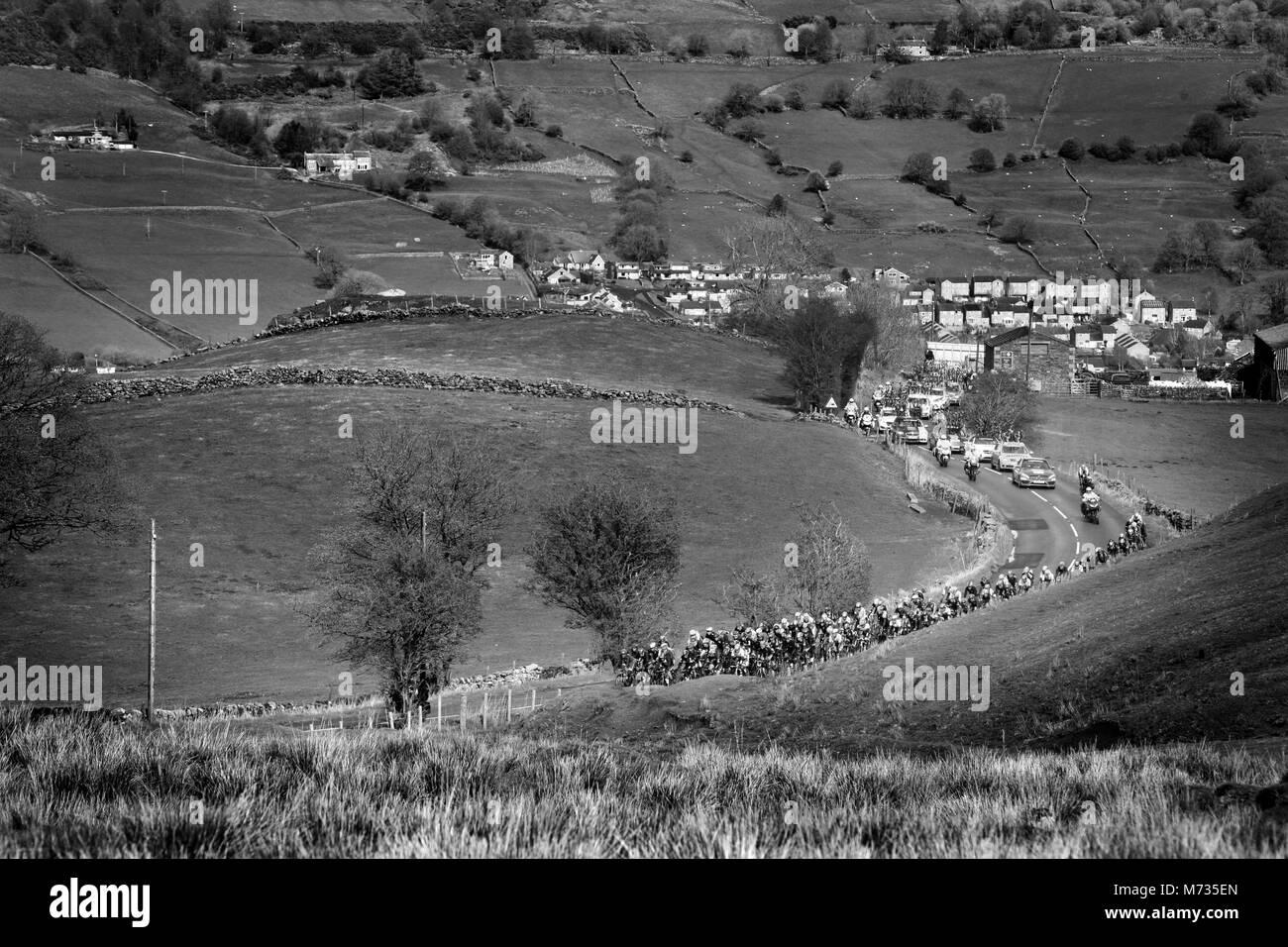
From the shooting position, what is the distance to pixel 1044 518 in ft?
228

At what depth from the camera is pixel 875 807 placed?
13211 mm

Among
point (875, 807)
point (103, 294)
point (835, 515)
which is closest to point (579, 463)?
point (835, 515)

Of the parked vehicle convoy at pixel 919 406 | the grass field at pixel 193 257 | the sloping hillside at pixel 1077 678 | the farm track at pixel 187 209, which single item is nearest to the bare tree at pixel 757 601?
the sloping hillside at pixel 1077 678

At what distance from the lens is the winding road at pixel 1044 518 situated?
198ft

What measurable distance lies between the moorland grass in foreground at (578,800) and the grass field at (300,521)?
93.3 feet

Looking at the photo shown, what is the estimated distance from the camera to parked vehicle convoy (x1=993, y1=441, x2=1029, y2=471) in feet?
282

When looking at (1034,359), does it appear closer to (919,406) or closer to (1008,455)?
(919,406)

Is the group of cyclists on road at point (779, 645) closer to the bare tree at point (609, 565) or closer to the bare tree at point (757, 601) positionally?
the bare tree at point (609, 565)

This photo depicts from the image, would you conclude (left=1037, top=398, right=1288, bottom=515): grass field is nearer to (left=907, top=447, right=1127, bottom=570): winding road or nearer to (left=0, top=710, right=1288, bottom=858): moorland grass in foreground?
(left=907, top=447, right=1127, bottom=570): winding road

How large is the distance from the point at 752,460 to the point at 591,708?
45673 millimetres

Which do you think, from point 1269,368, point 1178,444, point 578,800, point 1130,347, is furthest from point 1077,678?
point 1130,347

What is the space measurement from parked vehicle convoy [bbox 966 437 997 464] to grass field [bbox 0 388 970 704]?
29.8ft

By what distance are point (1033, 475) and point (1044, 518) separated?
1032 cm
